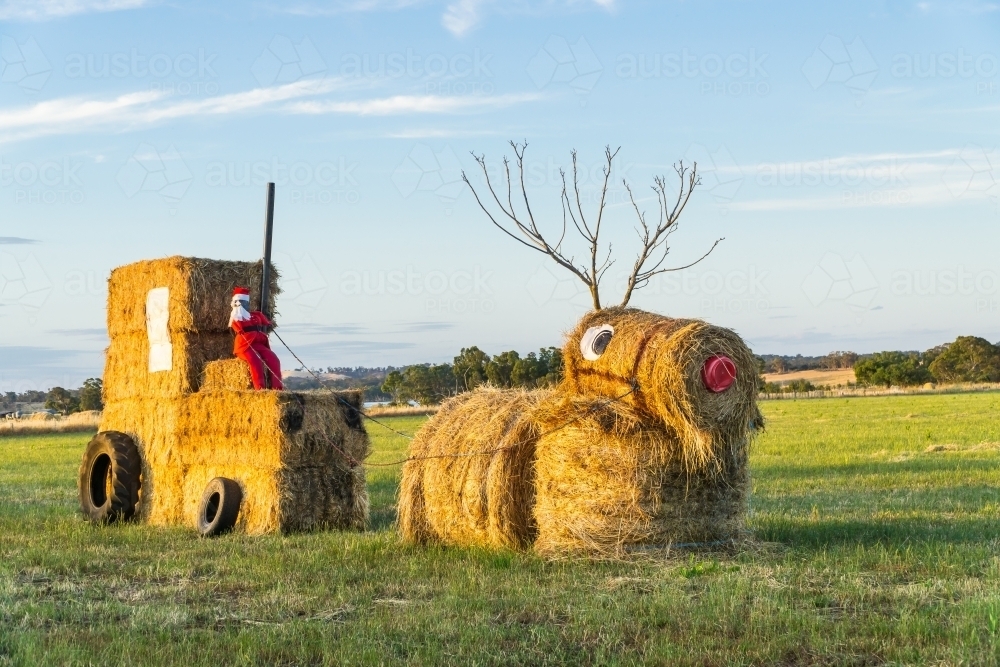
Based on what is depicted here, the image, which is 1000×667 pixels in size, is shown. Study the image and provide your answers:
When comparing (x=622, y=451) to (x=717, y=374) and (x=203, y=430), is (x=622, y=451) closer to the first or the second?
(x=717, y=374)

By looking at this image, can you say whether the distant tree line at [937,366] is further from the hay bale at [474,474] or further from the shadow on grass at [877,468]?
the hay bale at [474,474]

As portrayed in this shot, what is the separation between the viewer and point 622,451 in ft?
30.5

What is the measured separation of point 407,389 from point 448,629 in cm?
6619

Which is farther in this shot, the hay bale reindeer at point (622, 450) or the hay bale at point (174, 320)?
the hay bale at point (174, 320)

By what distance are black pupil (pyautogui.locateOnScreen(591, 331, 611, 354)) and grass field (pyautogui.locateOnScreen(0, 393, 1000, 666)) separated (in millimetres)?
1896

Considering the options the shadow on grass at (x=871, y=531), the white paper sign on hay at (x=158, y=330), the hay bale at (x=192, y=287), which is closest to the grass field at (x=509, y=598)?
the shadow on grass at (x=871, y=531)

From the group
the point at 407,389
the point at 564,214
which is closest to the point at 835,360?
the point at 407,389

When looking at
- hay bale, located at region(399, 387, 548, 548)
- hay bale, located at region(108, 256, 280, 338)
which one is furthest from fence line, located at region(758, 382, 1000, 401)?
hay bale, located at region(399, 387, 548, 548)

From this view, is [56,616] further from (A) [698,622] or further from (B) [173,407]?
(B) [173,407]

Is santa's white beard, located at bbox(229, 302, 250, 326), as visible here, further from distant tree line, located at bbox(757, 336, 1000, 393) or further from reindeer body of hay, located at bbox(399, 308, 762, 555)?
distant tree line, located at bbox(757, 336, 1000, 393)

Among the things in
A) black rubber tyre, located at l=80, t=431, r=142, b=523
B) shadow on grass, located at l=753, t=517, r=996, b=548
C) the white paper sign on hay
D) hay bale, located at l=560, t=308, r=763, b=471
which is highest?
the white paper sign on hay

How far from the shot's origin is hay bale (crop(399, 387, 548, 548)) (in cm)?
983

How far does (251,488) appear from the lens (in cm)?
1279

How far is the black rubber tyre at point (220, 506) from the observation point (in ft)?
41.0
